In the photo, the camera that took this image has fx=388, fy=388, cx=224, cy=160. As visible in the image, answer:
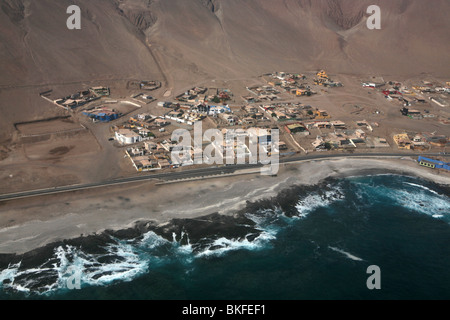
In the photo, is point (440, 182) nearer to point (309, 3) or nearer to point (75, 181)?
point (75, 181)

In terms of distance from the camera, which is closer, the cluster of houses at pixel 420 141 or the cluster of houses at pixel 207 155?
the cluster of houses at pixel 207 155

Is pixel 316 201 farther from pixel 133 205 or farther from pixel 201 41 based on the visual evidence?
pixel 201 41

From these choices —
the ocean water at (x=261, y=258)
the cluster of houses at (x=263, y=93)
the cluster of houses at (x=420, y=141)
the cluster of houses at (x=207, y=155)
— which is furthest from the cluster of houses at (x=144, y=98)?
the cluster of houses at (x=420, y=141)

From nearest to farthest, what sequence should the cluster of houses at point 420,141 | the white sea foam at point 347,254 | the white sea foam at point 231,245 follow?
the white sea foam at point 231,245
the white sea foam at point 347,254
the cluster of houses at point 420,141

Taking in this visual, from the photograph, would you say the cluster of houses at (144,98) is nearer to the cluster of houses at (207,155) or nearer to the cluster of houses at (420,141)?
the cluster of houses at (207,155)
